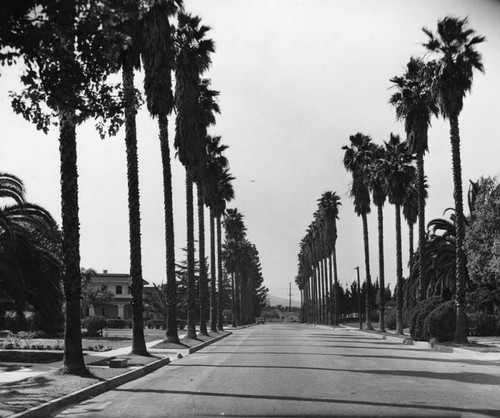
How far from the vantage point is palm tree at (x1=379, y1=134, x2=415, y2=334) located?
48.7 meters

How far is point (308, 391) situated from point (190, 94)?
26285 millimetres

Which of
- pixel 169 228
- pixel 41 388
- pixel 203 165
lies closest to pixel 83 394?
pixel 41 388

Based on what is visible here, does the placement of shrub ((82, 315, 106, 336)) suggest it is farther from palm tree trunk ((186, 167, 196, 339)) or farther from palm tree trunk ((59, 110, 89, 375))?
palm tree trunk ((59, 110, 89, 375))

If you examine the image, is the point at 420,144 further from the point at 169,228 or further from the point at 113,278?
the point at 113,278

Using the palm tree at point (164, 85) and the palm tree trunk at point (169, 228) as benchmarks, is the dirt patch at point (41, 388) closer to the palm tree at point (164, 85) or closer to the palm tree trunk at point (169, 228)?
the palm tree at point (164, 85)

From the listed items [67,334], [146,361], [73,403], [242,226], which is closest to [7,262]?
[146,361]

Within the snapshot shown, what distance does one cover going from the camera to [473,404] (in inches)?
497

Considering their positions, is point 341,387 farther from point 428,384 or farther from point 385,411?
point 385,411

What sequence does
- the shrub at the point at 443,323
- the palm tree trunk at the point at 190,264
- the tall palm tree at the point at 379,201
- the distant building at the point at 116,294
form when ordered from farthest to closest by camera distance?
the distant building at the point at 116,294
the tall palm tree at the point at 379,201
the palm tree trunk at the point at 190,264
the shrub at the point at 443,323

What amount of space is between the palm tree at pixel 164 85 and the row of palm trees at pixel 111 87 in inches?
1.7

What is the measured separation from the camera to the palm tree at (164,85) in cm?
2753

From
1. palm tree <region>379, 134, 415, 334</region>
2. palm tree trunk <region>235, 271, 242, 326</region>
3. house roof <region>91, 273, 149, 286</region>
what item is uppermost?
palm tree <region>379, 134, 415, 334</region>

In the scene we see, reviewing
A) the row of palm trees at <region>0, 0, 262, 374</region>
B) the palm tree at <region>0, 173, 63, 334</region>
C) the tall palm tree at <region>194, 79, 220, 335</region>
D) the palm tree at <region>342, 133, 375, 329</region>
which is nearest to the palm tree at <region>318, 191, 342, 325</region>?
the palm tree at <region>342, 133, 375, 329</region>

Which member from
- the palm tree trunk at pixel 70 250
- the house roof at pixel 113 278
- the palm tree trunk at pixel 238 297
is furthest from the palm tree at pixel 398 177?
the house roof at pixel 113 278
